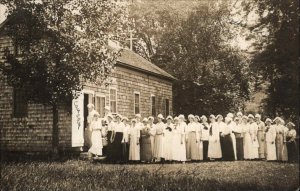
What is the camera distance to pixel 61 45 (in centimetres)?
1132

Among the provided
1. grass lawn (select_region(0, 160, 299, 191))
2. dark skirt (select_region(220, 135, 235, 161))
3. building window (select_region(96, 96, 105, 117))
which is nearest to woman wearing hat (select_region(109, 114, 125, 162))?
building window (select_region(96, 96, 105, 117))

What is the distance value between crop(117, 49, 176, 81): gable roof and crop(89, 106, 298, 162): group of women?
1416 millimetres

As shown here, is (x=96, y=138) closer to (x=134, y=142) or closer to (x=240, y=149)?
(x=134, y=142)

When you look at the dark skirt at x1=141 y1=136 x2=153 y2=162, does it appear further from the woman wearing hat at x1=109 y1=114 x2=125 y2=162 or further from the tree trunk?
the tree trunk

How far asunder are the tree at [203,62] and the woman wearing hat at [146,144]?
3.86 ft

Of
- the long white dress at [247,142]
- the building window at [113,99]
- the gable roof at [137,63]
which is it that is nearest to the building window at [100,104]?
the building window at [113,99]

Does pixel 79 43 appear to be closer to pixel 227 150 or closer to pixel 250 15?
pixel 250 15

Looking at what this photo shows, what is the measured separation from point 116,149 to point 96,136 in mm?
689

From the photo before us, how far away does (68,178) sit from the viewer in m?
7.46

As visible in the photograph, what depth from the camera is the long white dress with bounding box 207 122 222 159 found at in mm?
14047

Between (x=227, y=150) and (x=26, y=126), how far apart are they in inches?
271

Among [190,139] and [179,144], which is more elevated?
[190,139]

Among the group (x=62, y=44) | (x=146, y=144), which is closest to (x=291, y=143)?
(x=146, y=144)

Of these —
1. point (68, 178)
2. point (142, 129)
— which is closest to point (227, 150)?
point (142, 129)
